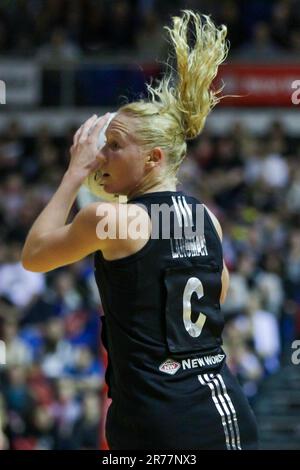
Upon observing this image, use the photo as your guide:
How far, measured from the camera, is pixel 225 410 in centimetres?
375

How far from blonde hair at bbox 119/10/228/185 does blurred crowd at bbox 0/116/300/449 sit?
5636 mm

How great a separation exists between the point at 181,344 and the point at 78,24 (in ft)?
41.5

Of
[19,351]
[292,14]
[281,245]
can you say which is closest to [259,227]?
[281,245]

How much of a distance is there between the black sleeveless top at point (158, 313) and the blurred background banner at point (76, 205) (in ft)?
16.3

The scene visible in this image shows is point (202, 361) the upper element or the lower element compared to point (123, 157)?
lower

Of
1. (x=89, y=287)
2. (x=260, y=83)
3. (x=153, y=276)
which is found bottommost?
(x=89, y=287)

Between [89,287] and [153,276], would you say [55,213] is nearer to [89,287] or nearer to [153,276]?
[153,276]

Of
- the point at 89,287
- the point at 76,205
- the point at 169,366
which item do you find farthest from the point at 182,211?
the point at 89,287

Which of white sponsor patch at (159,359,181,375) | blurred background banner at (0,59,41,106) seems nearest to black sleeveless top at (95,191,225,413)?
white sponsor patch at (159,359,181,375)

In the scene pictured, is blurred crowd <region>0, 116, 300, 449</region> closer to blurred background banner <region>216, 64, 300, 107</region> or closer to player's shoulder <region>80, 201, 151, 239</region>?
blurred background banner <region>216, 64, 300, 107</region>

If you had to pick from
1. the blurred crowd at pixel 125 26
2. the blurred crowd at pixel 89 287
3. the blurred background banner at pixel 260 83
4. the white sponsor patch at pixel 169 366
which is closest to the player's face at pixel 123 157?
the white sponsor patch at pixel 169 366

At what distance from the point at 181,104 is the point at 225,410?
1103mm

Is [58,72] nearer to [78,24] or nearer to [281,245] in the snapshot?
[78,24]
